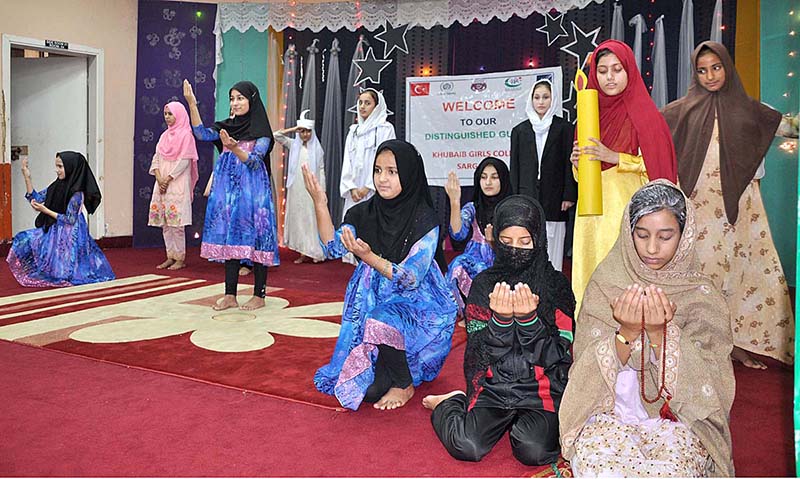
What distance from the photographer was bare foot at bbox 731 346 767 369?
3.03 metres

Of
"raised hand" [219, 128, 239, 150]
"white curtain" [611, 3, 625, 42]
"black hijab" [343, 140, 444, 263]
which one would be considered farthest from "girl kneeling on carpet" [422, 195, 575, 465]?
"white curtain" [611, 3, 625, 42]

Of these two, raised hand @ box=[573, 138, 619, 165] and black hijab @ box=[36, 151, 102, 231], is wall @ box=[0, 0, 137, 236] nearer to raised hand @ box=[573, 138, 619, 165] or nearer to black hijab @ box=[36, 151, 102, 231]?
black hijab @ box=[36, 151, 102, 231]

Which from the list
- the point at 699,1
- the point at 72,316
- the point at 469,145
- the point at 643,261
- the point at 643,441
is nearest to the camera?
the point at 643,441

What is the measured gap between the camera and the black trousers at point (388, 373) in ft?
8.16

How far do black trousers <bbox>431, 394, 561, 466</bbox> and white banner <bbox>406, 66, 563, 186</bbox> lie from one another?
462cm

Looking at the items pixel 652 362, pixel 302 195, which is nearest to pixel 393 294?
pixel 652 362

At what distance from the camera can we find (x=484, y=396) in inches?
81.0

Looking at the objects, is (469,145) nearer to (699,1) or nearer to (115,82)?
(699,1)

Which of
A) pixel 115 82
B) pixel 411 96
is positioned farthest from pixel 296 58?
pixel 115 82

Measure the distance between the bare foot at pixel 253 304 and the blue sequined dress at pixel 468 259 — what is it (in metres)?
1.18

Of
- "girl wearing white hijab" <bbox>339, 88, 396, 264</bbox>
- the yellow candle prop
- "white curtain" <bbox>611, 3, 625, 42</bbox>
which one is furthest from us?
"girl wearing white hijab" <bbox>339, 88, 396, 264</bbox>

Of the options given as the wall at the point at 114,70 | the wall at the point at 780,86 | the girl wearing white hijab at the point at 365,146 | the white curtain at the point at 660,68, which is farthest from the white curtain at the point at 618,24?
the wall at the point at 114,70

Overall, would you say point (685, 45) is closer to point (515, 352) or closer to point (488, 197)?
point (488, 197)

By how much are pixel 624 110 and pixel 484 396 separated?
52.2 inches
